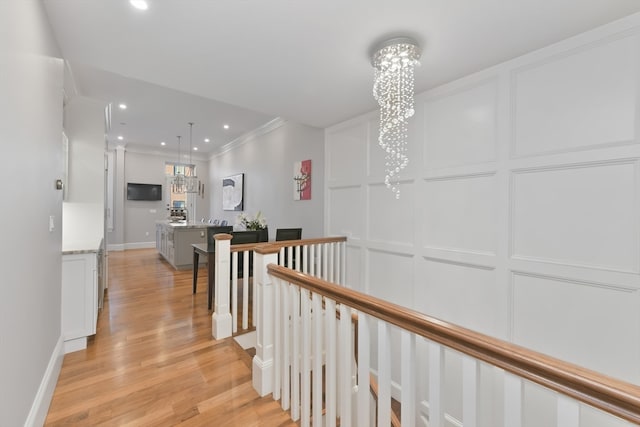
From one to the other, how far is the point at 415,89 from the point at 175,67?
7.41 ft

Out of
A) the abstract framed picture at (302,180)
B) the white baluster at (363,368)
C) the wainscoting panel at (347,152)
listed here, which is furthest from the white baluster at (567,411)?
the abstract framed picture at (302,180)

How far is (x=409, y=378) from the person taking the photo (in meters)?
0.97

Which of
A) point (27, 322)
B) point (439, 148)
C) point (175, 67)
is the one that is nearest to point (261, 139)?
point (175, 67)

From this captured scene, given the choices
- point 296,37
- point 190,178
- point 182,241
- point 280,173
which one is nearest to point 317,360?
point 296,37

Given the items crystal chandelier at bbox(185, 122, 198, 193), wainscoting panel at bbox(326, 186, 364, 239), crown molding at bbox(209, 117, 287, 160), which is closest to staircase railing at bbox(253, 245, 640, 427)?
wainscoting panel at bbox(326, 186, 364, 239)

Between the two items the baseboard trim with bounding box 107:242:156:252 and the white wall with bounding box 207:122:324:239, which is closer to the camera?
the white wall with bounding box 207:122:324:239

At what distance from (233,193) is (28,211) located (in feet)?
18.1

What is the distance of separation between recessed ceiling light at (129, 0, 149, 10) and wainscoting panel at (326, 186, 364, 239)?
102 inches

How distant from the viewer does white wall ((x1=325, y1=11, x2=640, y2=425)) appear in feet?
5.56

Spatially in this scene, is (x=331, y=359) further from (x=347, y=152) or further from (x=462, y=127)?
(x=347, y=152)

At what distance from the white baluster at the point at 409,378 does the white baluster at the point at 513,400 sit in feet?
0.94

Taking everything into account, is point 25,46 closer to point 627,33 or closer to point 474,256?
point 474,256

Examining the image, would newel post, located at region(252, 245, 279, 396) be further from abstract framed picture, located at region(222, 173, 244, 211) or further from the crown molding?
abstract framed picture, located at region(222, 173, 244, 211)

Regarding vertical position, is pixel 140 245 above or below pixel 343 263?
below
